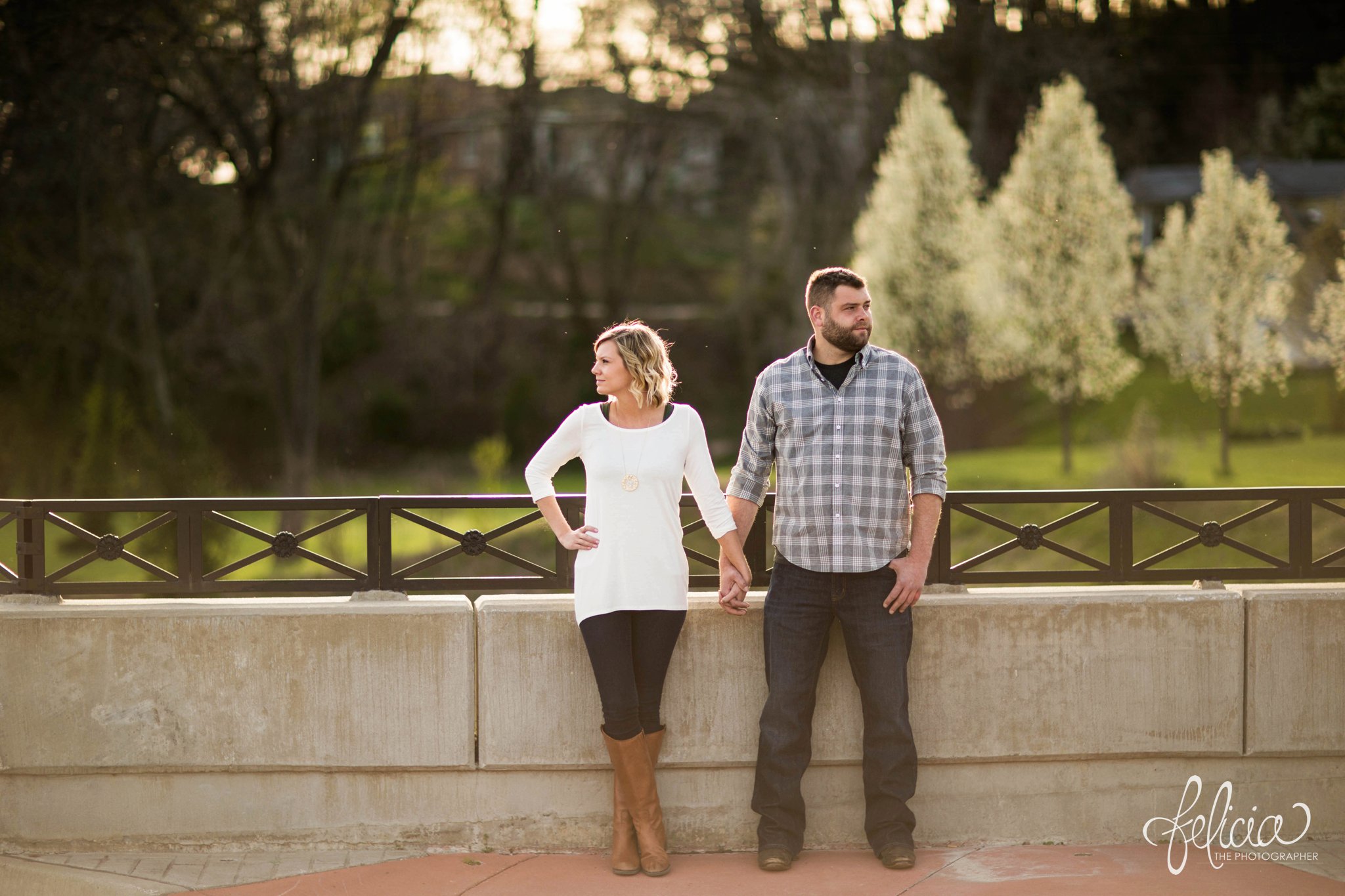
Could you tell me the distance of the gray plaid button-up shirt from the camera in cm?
396

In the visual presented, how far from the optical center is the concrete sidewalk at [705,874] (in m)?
4.00

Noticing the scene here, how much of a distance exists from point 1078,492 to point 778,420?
4.66 feet

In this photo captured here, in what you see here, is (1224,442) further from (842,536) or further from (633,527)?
(633,527)

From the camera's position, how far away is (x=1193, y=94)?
35062mm

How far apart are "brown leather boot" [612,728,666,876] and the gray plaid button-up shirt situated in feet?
2.64

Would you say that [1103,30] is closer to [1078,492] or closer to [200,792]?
[1078,492]

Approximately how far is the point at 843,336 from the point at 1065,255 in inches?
990

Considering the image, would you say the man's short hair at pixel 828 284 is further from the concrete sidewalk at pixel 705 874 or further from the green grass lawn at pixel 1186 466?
the green grass lawn at pixel 1186 466

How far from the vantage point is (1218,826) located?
14.6ft

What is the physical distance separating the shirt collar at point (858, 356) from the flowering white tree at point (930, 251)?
2325cm

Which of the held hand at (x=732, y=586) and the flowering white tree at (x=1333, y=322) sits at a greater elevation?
the flowering white tree at (x=1333, y=322)

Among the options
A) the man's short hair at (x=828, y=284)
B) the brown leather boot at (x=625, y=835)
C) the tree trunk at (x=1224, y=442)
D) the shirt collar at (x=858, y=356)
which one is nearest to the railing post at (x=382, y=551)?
the brown leather boot at (x=625, y=835)

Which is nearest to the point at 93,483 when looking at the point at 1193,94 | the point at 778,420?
the point at 778,420

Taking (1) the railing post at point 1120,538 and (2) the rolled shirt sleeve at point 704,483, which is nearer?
(2) the rolled shirt sleeve at point 704,483
